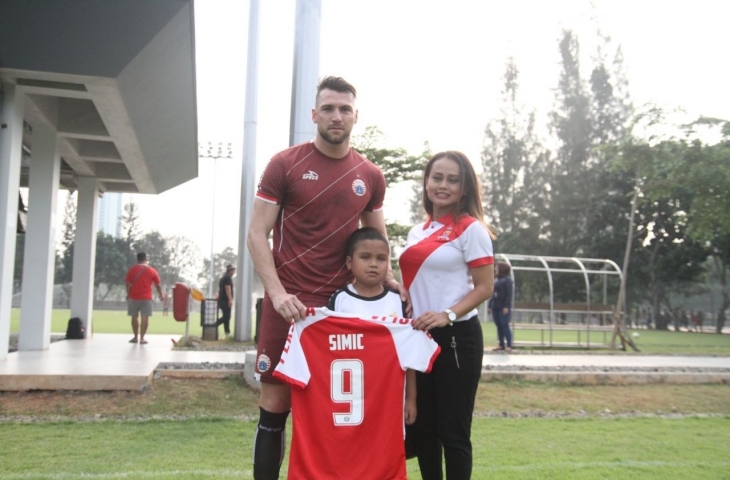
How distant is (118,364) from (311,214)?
6.82 m

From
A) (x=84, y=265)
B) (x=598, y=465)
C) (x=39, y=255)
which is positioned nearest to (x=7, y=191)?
(x=39, y=255)

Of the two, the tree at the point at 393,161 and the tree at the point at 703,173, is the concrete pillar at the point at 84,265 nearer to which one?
the tree at the point at 393,161

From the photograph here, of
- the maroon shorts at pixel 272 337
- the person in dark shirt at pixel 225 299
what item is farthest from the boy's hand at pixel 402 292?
the person in dark shirt at pixel 225 299

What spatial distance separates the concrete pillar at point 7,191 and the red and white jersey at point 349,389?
24.7 ft

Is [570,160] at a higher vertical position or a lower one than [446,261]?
higher

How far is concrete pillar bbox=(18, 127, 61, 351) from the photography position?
1136cm

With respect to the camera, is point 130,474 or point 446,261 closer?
point 446,261

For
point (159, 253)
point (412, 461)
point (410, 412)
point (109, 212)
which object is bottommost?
point (412, 461)

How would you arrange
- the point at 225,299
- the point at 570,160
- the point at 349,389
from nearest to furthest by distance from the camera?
the point at 349,389 → the point at 225,299 → the point at 570,160

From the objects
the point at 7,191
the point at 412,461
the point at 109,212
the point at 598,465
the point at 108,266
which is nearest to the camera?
the point at 598,465

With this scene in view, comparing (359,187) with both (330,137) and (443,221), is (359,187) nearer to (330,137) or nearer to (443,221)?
(330,137)

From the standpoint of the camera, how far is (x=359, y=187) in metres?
3.49

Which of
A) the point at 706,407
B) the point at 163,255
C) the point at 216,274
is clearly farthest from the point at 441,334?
the point at 216,274

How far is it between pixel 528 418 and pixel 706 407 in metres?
3.00
